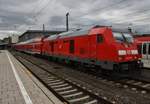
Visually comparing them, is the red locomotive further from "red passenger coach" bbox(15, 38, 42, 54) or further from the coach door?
"red passenger coach" bbox(15, 38, 42, 54)

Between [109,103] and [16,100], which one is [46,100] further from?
[109,103]

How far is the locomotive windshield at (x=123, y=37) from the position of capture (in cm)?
1323

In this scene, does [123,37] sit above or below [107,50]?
above

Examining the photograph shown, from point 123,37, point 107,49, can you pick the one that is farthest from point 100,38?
point 123,37

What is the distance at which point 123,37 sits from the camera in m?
13.6

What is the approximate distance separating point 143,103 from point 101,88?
2989 mm

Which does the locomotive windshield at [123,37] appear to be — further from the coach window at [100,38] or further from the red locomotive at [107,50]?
the coach window at [100,38]

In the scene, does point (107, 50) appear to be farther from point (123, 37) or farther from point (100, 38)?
point (123, 37)

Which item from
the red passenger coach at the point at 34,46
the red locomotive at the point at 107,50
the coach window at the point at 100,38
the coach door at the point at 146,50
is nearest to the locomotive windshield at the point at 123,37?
the red locomotive at the point at 107,50

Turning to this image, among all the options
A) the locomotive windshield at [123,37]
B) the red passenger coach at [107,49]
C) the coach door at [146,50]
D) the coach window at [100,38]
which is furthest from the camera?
the coach door at [146,50]

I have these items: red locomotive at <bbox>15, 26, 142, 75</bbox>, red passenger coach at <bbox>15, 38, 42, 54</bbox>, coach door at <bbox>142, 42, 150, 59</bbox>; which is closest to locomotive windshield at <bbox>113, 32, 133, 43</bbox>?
red locomotive at <bbox>15, 26, 142, 75</bbox>

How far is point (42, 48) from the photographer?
32.0 meters

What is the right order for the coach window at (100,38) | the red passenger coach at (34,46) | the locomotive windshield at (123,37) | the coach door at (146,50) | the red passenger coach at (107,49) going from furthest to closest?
1. the red passenger coach at (34,46)
2. the coach door at (146,50)
3. the coach window at (100,38)
4. the locomotive windshield at (123,37)
5. the red passenger coach at (107,49)

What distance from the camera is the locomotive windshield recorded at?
43.4 feet
